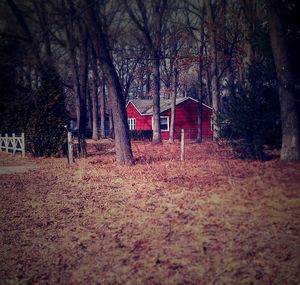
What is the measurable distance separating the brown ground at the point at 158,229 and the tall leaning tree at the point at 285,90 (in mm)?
810

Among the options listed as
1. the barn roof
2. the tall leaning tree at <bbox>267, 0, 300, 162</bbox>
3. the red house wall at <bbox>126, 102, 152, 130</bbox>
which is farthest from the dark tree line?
the red house wall at <bbox>126, 102, 152, 130</bbox>

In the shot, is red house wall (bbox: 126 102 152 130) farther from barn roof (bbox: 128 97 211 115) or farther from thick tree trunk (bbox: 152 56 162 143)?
thick tree trunk (bbox: 152 56 162 143)

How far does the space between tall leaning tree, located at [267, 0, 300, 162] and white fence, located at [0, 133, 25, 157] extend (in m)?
15.5

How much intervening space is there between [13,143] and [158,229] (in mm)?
17640

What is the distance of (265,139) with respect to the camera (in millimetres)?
10828

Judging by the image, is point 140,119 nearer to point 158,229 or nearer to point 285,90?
point 285,90

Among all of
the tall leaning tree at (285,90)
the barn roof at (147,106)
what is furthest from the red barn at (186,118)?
the tall leaning tree at (285,90)

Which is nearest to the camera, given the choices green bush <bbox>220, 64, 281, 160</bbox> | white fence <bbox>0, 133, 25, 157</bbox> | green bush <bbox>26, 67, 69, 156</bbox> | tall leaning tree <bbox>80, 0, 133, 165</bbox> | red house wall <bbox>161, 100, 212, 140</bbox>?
green bush <bbox>220, 64, 281, 160</bbox>

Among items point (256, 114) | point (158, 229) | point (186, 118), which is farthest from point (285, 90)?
point (186, 118)

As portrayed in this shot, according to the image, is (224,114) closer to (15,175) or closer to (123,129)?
(123,129)

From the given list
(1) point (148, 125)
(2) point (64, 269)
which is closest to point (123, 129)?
(2) point (64, 269)

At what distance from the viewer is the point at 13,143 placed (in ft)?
64.2

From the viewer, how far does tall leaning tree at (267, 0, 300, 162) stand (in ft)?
31.3

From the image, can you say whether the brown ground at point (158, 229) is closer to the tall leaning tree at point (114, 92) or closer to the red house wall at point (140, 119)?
the tall leaning tree at point (114, 92)
